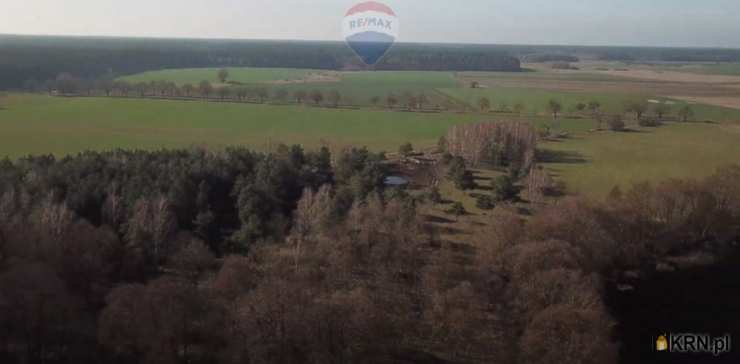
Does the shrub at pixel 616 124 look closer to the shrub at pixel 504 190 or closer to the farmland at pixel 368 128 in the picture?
the farmland at pixel 368 128

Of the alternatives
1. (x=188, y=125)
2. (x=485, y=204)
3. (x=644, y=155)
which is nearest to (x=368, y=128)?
(x=188, y=125)

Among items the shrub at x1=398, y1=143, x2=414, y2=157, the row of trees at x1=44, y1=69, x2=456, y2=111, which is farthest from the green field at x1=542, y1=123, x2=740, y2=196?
the row of trees at x1=44, y1=69, x2=456, y2=111

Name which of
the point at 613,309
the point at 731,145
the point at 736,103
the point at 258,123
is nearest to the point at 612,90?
the point at 736,103

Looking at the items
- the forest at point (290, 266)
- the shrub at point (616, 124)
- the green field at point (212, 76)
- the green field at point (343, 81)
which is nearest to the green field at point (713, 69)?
the green field at point (343, 81)

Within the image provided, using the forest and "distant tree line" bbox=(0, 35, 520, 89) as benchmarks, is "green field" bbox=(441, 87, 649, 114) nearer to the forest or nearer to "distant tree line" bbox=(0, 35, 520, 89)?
A: the forest

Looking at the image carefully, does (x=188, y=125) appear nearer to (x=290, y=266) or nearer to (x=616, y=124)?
(x=616, y=124)
